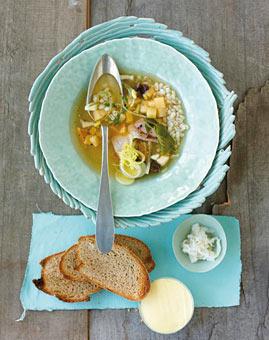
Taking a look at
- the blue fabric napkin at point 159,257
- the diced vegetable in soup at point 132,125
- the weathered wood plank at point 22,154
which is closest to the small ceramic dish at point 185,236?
the blue fabric napkin at point 159,257

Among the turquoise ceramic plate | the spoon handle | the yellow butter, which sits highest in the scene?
the turquoise ceramic plate

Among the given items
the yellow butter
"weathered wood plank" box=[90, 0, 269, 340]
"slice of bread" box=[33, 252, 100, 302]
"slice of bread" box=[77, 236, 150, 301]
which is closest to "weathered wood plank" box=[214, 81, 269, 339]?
"weathered wood plank" box=[90, 0, 269, 340]

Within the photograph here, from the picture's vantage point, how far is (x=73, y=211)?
1.40 m

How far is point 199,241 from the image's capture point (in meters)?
1.35

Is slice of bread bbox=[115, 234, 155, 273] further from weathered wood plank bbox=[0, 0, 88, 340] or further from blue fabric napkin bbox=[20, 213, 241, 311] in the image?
weathered wood plank bbox=[0, 0, 88, 340]

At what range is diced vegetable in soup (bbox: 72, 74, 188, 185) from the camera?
132 centimetres

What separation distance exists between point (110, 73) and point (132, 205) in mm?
319

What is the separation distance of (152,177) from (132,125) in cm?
14

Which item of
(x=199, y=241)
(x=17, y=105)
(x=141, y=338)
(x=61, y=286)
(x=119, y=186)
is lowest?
(x=141, y=338)

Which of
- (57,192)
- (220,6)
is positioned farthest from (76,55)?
(220,6)

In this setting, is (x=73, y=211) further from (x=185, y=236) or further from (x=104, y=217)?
(x=185, y=236)

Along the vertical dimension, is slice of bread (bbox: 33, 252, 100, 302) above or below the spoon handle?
below

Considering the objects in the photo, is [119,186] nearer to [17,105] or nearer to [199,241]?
[199,241]

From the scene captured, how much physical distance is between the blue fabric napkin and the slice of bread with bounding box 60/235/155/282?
19mm
